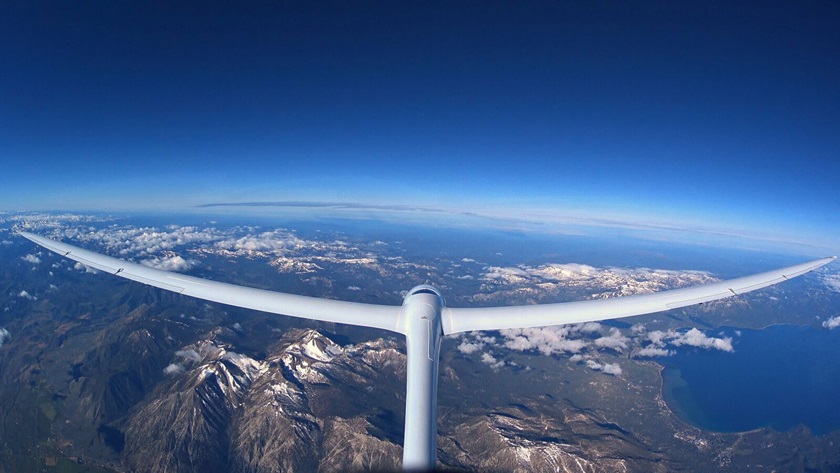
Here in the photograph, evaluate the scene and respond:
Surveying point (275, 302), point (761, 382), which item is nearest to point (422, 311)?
point (275, 302)

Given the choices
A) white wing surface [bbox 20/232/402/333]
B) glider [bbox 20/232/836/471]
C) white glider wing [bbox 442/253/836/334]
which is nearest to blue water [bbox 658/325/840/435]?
white glider wing [bbox 442/253/836/334]

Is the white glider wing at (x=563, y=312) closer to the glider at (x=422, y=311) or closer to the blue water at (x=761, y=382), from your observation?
the glider at (x=422, y=311)

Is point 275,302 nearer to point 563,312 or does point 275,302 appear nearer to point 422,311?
point 422,311

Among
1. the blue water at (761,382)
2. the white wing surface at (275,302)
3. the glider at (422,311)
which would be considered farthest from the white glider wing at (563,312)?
the blue water at (761,382)

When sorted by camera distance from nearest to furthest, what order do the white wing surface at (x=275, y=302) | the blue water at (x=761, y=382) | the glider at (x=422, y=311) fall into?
the glider at (x=422, y=311) → the white wing surface at (x=275, y=302) → the blue water at (x=761, y=382)

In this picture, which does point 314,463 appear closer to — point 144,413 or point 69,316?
point 144,413
